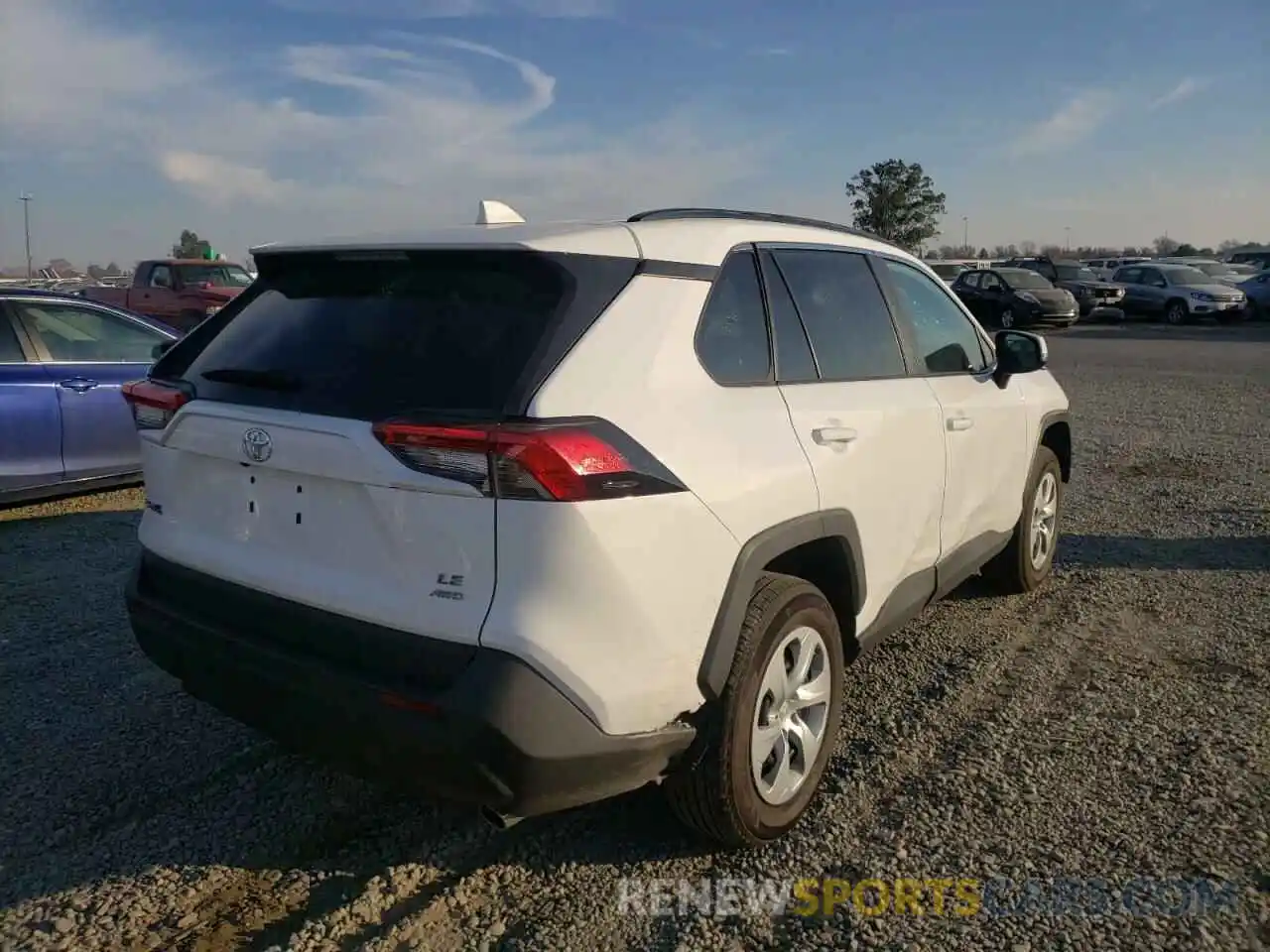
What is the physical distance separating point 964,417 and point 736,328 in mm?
1504

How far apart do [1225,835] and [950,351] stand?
6.84 ft

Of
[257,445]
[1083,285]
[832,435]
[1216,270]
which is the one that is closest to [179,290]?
[257,445]

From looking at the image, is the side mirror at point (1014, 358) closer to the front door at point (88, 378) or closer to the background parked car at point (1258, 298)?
the front door at point (88, 378)

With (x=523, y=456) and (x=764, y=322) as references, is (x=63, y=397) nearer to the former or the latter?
(x=764, y=322)

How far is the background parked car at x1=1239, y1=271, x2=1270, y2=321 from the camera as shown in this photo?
89.6ft

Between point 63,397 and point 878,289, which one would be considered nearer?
point 878,289

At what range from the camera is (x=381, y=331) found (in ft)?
8.53

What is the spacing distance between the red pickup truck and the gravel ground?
1259 cm

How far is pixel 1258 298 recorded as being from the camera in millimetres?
27391

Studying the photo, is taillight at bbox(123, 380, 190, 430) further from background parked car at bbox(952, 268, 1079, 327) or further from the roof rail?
background parked car at bbox(952, 268, 1079, 327)

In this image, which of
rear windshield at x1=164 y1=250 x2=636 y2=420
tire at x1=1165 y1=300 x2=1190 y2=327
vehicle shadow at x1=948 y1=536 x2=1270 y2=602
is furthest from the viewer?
tire at x1=1165 y1=300 x2=1190 y2=327

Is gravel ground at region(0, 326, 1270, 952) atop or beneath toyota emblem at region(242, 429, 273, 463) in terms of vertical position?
beneath

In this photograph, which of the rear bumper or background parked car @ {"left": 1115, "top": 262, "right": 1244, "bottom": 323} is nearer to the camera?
the rear bumper

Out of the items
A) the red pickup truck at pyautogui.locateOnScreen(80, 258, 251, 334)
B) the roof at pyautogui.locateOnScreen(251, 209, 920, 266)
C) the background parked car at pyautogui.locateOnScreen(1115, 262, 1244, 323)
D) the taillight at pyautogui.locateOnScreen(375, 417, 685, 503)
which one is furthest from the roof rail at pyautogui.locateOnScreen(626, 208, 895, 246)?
the background parked car at pyautogui.locateOnScreen(1115, 262, 1244, 323)
